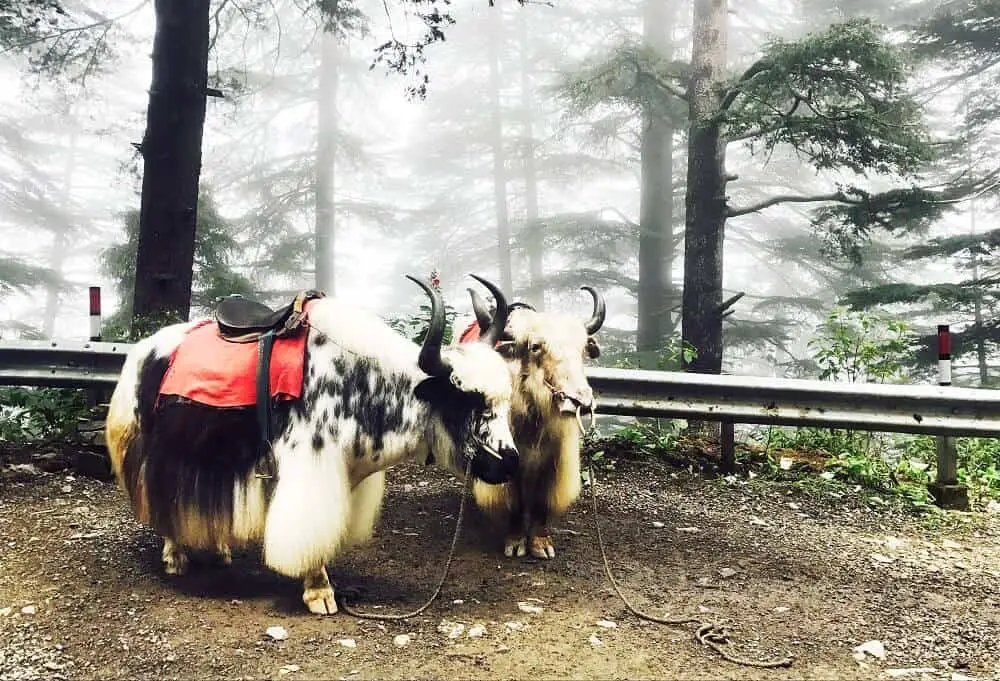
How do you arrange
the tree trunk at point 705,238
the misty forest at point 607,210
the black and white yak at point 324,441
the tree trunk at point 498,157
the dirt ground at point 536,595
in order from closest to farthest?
the dirt ground at point 536,595 < the black and white yak at point 324,441 < the misty forest at point 607,210 < the tree trunk at point 705,238 < the tree trunk at point 498,157

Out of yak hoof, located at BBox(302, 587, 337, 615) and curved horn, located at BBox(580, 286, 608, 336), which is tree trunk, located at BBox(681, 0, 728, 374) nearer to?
curved horn, located at BBox(580, 286, 608, 336)

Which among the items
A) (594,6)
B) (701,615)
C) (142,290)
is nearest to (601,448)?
(701,615)

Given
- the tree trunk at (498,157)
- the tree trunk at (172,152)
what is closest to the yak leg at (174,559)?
the tree trunk at (172,152)

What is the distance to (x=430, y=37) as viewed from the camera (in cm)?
703

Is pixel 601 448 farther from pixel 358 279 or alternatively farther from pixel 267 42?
pixel 358 279

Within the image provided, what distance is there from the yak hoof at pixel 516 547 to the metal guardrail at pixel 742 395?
1.24 m

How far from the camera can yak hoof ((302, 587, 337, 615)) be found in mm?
3248

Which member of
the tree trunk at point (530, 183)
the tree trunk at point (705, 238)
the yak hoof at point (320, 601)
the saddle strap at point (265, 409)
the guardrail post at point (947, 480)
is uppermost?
the tree trunk at point (530, 183)

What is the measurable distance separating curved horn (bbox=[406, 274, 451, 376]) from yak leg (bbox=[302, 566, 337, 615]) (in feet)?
3.52

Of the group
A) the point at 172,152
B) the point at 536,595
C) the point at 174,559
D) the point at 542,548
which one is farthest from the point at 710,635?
the point at 172,152

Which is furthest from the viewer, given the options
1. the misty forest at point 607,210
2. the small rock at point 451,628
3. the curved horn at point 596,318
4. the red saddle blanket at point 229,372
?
the curved horn at point 596,318

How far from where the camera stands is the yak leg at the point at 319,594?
3254 mm

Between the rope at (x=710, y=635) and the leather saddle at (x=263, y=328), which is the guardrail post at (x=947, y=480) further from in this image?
the leather saddle at (x=263, y=328)

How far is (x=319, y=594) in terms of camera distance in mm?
3297
